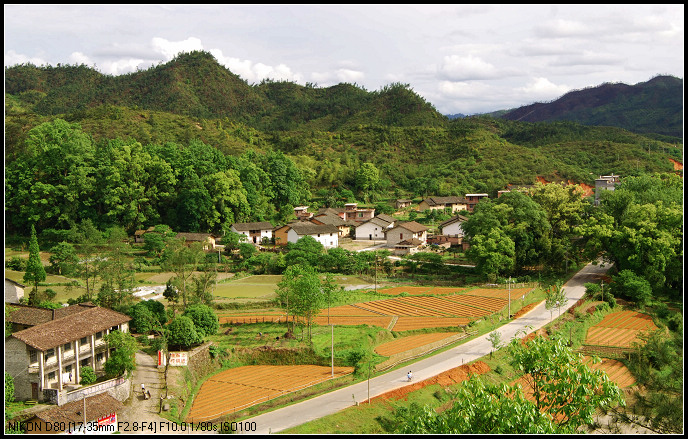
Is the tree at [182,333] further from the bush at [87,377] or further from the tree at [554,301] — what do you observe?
the tree at [554,301]

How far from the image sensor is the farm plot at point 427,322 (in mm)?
24984

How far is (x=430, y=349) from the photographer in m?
22.2

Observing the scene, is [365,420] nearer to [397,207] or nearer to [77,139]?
[77,139]

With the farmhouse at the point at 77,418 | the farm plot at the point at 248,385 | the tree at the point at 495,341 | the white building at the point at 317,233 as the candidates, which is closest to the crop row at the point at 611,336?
the tree at the point at 495,341

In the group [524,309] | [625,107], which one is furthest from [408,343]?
[625,107]

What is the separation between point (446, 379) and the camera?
750 inches

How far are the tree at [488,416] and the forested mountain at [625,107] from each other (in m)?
112

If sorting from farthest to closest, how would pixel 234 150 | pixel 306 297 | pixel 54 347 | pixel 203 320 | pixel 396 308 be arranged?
pixel 234 150, pixel 396 308, pixel 306 297, pixel 203 320, pixel 54 347

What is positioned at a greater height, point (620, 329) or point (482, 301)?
point (482, 301)

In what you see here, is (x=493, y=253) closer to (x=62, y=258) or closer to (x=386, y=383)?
(x=386, y=383)

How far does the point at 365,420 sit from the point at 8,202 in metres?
33.9

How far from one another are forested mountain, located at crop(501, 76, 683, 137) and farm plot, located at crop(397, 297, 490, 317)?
94760 mm

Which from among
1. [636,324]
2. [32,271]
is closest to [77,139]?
[32,271]

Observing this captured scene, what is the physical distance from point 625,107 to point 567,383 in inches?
5943
